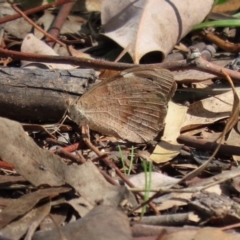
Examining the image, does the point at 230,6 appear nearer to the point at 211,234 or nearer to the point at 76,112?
the point at 76,112

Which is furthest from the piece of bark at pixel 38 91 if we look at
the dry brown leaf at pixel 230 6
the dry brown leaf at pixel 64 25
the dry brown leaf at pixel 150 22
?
the dry brown leaf at pixel 230 6

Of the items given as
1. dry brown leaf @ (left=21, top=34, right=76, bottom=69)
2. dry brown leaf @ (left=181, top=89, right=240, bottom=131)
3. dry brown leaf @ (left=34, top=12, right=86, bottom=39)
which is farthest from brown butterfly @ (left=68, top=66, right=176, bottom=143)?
dry brown leaf @ (left=34, top=12, right=86, bottom=39)

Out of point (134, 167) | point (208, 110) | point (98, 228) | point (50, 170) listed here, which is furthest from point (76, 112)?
point (98, 228)

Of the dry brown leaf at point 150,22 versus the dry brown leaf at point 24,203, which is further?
the dry brown leaf at point 150,22

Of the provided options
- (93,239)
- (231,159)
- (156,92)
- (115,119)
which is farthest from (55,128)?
(93,239)

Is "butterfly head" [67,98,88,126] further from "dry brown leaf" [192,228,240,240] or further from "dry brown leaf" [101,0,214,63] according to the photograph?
"dry brown leaf" [192,228,240,240]

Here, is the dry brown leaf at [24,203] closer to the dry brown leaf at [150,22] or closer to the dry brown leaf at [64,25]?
the dry brown leaf at [150,22]
